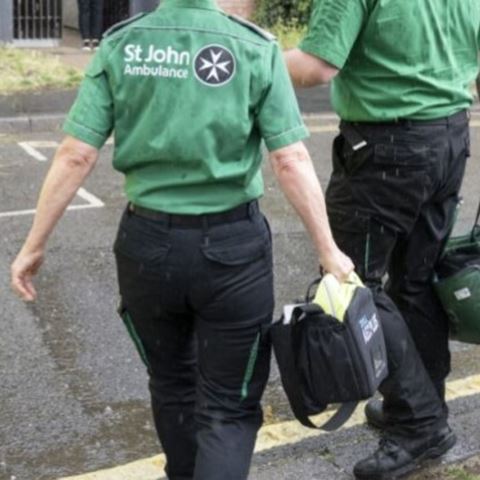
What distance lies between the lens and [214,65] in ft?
8.86

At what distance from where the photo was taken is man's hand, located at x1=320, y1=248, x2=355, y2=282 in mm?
2861

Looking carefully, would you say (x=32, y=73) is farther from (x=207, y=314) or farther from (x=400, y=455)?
(x=207, y=314)

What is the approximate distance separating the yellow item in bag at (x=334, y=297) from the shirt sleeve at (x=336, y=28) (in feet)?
2.55

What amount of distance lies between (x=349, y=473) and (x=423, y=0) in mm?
1618

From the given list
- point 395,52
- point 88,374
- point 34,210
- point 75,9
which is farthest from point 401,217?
point 75,9

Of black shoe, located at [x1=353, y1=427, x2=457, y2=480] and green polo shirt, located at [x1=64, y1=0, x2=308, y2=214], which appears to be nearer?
green polo shirt, located at [x1=64, y1=0, x2=308, y2=214]

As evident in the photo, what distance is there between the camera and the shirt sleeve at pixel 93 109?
9.07 feet

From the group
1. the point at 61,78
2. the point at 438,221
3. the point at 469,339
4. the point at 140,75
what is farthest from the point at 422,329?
the point at 61,78

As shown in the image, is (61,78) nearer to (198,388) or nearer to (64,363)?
(64,363)

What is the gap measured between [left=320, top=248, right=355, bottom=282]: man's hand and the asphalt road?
994 mm

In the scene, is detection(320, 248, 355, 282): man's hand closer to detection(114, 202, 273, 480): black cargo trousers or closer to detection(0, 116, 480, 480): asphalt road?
detection(114, 202, 273, 480): black cargo trousers

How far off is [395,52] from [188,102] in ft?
3.01

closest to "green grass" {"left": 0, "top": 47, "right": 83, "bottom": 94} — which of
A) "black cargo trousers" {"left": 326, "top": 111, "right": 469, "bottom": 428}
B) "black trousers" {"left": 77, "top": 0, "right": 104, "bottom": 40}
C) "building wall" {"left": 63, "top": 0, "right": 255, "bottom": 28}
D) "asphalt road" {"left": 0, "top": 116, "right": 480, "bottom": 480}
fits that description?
"black trousers" {"left": 77, "top": 0, "right": 104, "bottom": 40}

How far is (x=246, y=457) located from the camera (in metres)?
2.98
